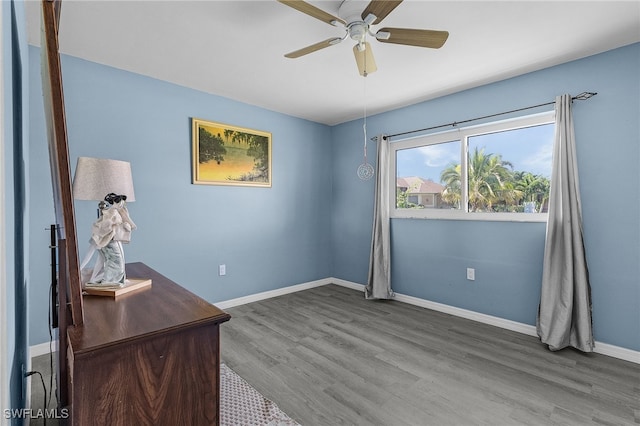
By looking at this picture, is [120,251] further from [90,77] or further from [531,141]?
[531,141]

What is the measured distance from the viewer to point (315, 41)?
2.33m

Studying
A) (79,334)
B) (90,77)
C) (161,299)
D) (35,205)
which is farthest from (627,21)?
(35,205)

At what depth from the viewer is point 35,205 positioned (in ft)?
7.77

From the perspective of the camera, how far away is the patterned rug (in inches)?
67.5

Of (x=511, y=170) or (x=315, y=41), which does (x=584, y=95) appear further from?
(x=315, y=41)

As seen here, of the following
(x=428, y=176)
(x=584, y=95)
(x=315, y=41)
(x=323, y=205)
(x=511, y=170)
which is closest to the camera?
(x=315, y=41)

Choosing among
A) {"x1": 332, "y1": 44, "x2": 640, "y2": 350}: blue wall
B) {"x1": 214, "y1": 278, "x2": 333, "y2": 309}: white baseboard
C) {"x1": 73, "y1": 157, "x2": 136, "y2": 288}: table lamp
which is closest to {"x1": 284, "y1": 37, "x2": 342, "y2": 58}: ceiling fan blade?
{"x1": 73, "y1": 157, "x2": 136, "y2": 288}: table lamp

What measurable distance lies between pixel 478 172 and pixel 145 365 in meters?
3.29

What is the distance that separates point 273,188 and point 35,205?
2.24 m

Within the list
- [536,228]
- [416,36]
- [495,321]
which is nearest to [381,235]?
[495,321]

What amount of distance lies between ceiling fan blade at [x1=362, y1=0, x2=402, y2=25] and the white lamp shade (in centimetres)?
150

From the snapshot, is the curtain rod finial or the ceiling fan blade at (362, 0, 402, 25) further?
the curtain rod finial

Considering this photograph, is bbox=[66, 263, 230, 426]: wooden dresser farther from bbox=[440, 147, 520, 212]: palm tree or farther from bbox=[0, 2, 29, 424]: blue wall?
bbox=[440, 147, 520, 212]: palm tree

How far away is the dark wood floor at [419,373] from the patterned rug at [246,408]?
0.21 ft
